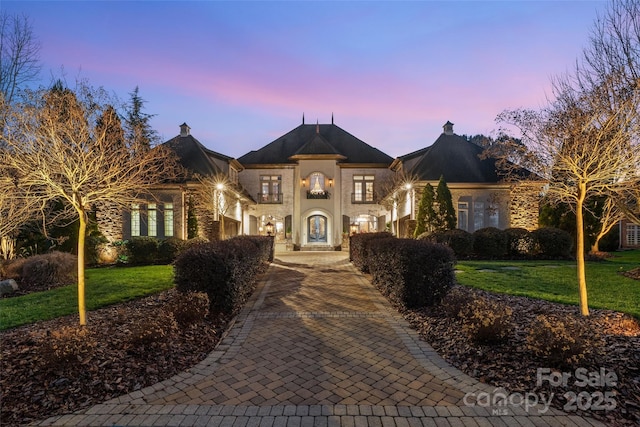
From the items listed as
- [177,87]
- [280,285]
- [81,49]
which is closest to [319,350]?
[280,285]

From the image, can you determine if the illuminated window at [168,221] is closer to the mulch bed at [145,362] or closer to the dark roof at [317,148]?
the dark roof at [317,148]

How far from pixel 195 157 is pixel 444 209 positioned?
15.4 meters

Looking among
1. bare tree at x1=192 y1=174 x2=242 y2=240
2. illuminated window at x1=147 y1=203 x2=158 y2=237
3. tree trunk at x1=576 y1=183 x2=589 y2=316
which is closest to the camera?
tree trunk at x1=576 y1=183 x2=589 y2=316

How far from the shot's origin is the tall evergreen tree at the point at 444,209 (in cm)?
1783

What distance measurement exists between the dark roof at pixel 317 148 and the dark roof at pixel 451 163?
15.6ft

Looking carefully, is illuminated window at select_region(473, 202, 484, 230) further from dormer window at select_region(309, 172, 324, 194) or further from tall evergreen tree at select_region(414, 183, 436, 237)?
dormer window at select_region(309, 172, 324, 194)

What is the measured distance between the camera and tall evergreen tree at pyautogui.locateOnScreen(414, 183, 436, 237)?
58.7ft

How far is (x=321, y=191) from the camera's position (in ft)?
82.8

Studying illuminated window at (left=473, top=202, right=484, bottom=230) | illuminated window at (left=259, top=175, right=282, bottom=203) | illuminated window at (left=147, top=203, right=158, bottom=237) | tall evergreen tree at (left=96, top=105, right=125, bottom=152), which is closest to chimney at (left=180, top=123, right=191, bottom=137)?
illuminated window at (left=147, top=203, right=158, bottom=237)

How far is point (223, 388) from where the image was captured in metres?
3.72

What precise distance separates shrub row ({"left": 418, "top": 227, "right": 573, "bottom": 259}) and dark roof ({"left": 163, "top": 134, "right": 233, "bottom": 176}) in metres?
13.5

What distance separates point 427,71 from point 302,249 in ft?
55.4

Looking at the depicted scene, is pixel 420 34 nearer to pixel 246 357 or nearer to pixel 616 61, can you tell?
pixel 616 61

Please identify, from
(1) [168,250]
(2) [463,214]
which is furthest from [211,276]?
(2) [463,214]
